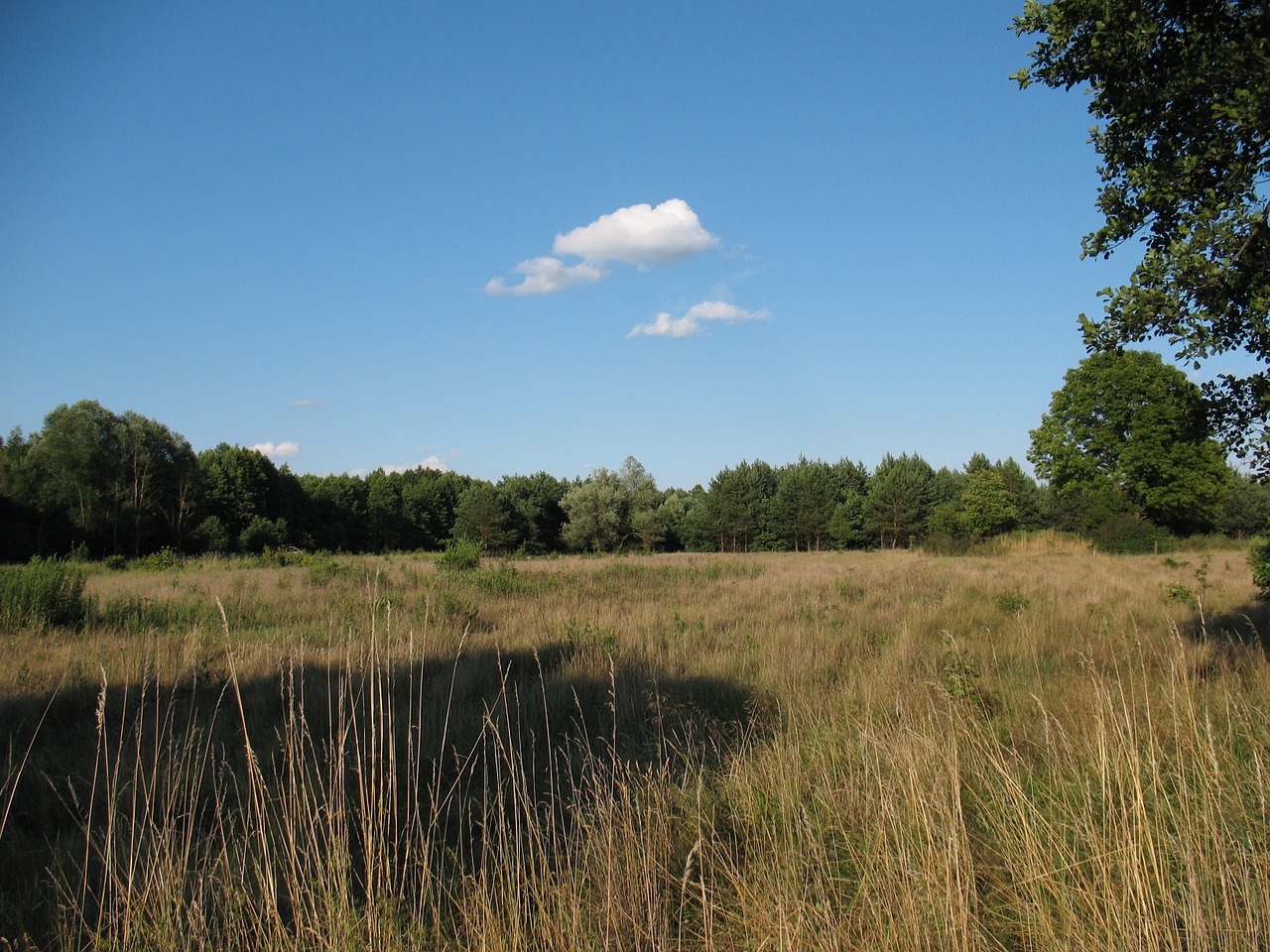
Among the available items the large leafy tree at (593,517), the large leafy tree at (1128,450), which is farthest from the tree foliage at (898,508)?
the large leafy tree at (593,517)

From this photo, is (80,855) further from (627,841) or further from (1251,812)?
(1251,812)

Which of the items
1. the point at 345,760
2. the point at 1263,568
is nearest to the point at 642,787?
the point at 345,760

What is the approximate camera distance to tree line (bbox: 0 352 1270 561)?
127 ft

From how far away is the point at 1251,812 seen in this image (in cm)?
Result: 312

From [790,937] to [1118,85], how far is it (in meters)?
6.60

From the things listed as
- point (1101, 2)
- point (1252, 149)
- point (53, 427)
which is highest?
point (53, 427)

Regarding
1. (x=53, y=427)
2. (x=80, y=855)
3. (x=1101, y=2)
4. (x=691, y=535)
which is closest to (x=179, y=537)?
(x=53, y=427)

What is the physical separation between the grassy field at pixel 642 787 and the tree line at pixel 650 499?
18.6 m

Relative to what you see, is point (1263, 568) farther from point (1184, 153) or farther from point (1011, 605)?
point (1184, 153)

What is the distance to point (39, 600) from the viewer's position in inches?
364

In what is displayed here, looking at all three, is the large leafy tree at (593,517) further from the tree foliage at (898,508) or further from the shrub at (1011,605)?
the shrub at (1011,605)

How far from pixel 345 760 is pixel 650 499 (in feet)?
200

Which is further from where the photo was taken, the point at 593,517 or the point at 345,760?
the point at 593,517

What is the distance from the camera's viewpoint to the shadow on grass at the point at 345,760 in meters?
3.19
